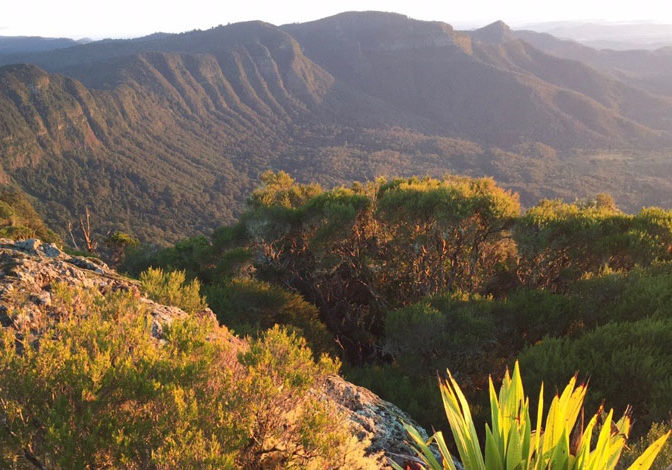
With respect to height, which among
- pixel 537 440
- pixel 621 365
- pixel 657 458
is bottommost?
pixel 621 365

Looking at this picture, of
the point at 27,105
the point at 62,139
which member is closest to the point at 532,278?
the point at 62,139

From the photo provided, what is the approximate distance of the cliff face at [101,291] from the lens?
18.4 feet

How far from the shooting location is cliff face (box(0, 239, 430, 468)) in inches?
221

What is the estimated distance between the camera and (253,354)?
4.83 meters

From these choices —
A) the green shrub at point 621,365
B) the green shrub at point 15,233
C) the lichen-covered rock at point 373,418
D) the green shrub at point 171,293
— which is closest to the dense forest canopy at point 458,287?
the green shrub at point 621,365

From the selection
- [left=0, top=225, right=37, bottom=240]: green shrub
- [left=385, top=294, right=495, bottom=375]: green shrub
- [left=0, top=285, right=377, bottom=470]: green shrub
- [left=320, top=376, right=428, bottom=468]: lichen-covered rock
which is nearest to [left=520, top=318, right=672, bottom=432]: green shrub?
[left=385, top=294, right=495, bottom=375]: green shrub

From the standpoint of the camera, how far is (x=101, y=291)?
7.03 meters

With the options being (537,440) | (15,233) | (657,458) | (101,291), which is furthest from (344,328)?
(15,233)

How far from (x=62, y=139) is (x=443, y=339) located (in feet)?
599

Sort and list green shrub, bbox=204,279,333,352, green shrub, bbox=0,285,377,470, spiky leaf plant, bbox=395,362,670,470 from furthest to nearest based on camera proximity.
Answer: green shrub, bbox=204,279,333,352 → green shrub, bbox=0,285,377,470 → spiky leaf plant, bbox=395,362,670,470

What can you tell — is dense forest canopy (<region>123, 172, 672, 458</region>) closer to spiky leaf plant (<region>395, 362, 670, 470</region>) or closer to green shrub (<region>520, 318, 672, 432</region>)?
green shrub (<region>520, 318, 672, 432</region>)

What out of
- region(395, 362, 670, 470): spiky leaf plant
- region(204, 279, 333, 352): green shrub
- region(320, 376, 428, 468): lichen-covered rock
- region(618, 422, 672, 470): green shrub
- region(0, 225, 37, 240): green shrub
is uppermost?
region(395, 362, 670, 470): spiky leaf plant

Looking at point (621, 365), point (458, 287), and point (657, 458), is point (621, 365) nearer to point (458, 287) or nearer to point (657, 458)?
point (657, 458)

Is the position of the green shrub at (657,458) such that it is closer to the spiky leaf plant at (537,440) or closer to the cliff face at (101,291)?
the spiky leaf plant at (537,440)
